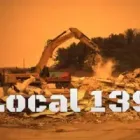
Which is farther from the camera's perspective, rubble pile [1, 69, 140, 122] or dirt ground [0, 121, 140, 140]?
rubble pile [1, 69, 140, 122]

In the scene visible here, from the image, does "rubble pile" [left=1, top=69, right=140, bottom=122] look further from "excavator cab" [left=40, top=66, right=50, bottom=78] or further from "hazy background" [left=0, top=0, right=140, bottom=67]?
"hazy background" [left=0, top=0, right=140, bottom=67]

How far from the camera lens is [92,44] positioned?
2736 millimetres

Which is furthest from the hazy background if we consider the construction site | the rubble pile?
the rubble pile

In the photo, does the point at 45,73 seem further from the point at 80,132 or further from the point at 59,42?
the point at 80,132

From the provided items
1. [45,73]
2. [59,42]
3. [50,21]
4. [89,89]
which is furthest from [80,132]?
[50,21]

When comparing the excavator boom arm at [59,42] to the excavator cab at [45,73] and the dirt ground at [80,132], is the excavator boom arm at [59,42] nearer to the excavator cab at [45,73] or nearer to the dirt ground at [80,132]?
the excavator cab at [45,73]

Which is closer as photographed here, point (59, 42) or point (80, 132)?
point (80, 132)

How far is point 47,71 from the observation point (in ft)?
8.99

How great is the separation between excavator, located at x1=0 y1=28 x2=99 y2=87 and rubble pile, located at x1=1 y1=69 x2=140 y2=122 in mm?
45

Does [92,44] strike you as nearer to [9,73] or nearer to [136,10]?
[136,10]

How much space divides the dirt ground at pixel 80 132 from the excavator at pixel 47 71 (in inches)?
14.2

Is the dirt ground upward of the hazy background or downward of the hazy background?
downward

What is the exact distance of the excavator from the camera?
271 centimetres

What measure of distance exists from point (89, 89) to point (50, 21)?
59cm
